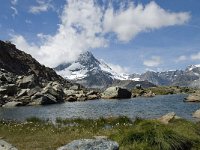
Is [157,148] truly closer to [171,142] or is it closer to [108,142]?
[171,142]

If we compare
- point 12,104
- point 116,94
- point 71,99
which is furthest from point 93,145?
point 116,94

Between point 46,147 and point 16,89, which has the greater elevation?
point 16,89

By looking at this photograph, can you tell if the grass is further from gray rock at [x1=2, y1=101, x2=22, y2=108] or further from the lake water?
gray rock at [x1=2, y1=101, x2=22, y2=108]

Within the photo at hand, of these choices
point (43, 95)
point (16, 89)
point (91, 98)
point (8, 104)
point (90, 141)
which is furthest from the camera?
point (91, 98)

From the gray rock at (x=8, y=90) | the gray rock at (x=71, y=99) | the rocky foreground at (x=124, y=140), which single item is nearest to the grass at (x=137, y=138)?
the rocky foreground at (x=124, y=140)

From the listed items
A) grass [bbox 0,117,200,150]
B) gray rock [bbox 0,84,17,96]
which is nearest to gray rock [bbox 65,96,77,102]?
gray rock [bbox 0,84,17,96]

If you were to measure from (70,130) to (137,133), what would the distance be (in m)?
10.8

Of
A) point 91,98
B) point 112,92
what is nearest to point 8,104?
point 91,98

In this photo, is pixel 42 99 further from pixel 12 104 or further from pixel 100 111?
pixel 100 111

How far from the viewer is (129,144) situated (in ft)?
76.4

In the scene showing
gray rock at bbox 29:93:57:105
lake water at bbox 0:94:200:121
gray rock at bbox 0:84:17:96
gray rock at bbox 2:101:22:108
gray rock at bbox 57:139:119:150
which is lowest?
gray rock at bbox 57:139:119:150

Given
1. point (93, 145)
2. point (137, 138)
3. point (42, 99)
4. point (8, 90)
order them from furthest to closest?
point (8, 90)
point (42, 99)
point (137, 138)
point (93, 145)

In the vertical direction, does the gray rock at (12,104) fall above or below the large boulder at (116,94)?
below

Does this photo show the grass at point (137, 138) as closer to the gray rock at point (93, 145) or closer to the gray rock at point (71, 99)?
the gray rock at point (93, 145)
